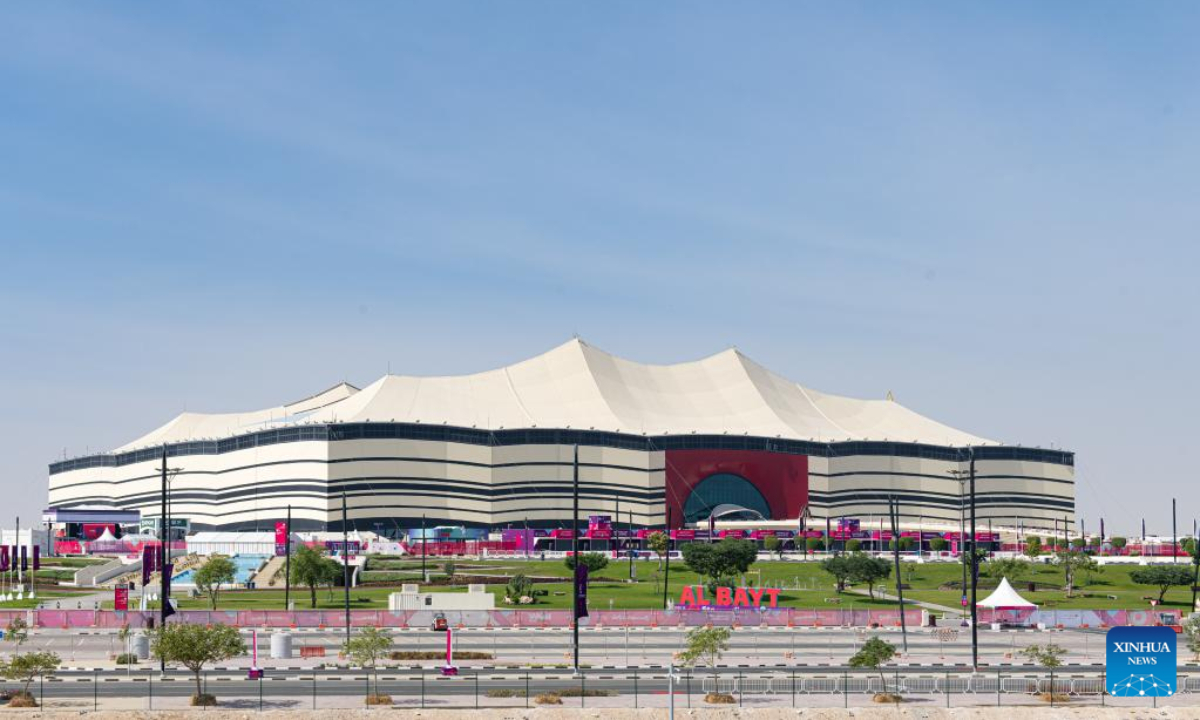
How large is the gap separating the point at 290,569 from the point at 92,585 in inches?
1572

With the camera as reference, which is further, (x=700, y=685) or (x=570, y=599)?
(x=570, y=599)

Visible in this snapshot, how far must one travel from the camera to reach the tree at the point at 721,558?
131625 mm

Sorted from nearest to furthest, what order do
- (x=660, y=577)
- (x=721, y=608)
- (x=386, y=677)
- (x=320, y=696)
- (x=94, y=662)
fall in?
(x=320, y=696) → (x=386, y=677) → (x=94, y=662) → (x=721, y=608) → (x=660, y=577)

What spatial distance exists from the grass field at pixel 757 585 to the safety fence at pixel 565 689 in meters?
45.8

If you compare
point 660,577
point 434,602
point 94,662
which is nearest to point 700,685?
point 94,662

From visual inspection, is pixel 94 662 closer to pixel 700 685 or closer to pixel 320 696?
pixel 320 696

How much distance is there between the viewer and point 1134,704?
64375 millimetres

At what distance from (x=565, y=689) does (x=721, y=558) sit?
220ft

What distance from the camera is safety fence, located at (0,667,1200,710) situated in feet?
205

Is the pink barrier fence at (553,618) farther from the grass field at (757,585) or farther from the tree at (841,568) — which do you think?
the tree at (841,568)

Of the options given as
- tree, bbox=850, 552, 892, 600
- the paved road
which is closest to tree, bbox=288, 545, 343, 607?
the paved road

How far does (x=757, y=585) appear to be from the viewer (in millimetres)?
144125

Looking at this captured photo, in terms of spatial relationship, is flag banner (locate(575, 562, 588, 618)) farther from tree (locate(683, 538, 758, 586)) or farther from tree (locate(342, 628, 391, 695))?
tree (locate(683, 538, 758, 586))

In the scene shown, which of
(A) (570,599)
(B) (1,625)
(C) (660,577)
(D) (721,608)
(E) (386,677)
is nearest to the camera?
(E) (386,677)
